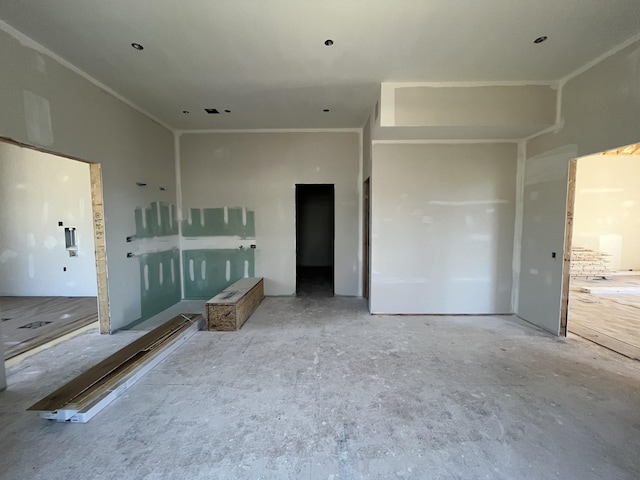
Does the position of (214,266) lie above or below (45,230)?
below

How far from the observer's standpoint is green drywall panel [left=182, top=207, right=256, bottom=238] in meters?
5.25

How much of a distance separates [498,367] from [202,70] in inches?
172

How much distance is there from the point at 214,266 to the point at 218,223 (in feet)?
2.70

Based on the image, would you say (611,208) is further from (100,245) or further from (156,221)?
(100,245)

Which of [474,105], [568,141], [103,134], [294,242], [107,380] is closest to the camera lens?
[107,380]

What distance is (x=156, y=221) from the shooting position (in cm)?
454

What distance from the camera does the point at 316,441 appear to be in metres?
1.78

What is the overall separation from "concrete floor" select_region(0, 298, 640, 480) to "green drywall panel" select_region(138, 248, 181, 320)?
1.01 metres

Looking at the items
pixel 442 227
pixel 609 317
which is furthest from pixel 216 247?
pixel 609 317

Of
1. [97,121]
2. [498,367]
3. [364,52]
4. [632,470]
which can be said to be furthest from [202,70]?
[632,470]

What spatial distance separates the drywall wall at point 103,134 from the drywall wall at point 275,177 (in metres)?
0.55

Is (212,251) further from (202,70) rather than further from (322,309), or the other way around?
(202,70)

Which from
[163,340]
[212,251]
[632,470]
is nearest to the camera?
[632,470]

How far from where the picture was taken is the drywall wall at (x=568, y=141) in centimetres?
261
